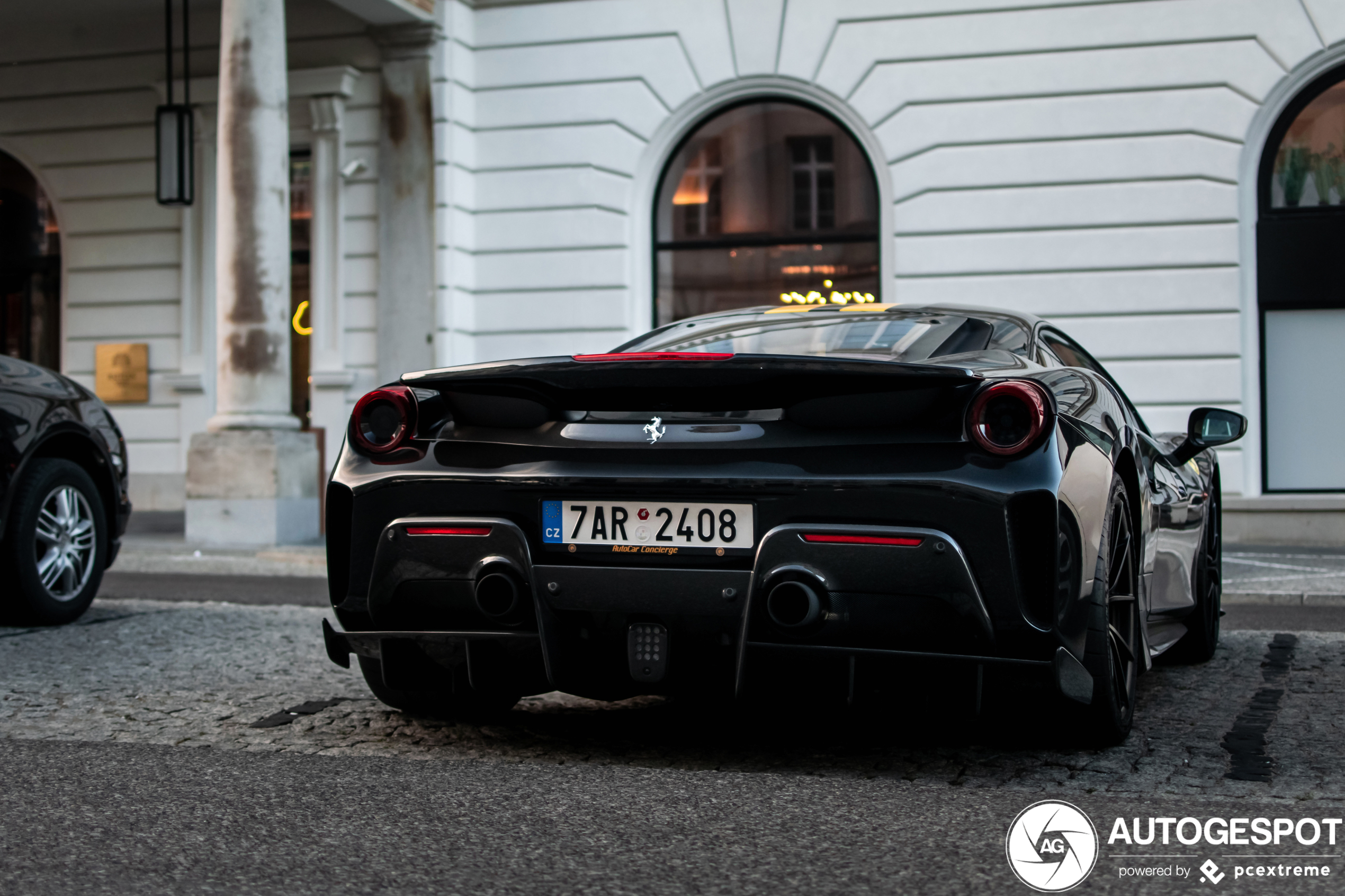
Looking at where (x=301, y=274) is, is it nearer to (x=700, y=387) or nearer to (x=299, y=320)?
(x=299, y=320)

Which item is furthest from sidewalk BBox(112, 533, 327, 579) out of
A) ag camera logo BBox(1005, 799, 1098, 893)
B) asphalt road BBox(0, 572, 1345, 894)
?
ag camera logo BBox(1005, 799, 1098, 893)

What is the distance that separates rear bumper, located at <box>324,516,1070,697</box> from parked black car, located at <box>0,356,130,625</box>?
113 inches

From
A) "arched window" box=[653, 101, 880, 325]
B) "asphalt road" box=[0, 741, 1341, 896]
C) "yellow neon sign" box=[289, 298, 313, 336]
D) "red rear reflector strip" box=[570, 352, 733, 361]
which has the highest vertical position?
"arched window" box=[653, 101, 880, 325]

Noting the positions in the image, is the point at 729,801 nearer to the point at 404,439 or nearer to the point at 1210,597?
the point at 404,439

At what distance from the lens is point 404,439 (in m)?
3.69

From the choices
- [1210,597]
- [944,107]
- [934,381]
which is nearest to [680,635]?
[934,381]

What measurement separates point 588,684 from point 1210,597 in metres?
2.97

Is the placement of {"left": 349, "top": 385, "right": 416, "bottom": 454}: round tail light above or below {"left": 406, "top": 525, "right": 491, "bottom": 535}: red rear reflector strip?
above

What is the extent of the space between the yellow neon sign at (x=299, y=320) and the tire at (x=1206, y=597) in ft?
39.7

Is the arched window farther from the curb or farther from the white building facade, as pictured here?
the curb

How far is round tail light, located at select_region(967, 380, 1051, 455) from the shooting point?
3230 millimetres

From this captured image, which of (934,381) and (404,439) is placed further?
(404,439)

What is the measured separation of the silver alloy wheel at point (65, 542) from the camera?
6172mm

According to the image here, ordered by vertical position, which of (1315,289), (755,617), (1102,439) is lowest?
(755,617)
